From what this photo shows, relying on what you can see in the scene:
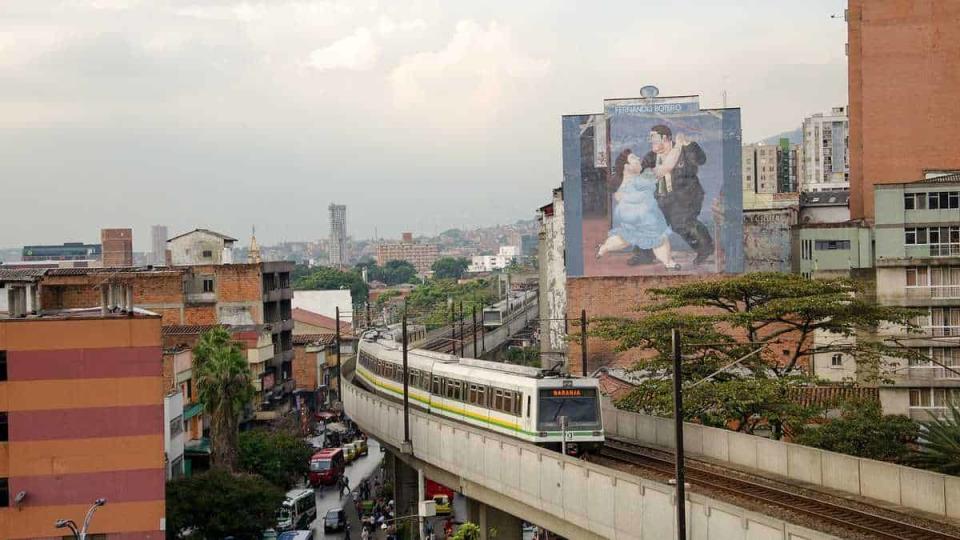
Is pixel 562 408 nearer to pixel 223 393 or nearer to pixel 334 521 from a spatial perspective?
pixel 223 393

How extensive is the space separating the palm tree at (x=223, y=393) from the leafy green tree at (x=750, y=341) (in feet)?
46.4

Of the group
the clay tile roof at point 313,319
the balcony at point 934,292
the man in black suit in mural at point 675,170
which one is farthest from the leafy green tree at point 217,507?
the clay tile roof at point 313,319

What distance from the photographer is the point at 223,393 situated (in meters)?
53.2

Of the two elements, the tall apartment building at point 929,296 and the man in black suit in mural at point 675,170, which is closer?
the tall apartment building at point 929,296

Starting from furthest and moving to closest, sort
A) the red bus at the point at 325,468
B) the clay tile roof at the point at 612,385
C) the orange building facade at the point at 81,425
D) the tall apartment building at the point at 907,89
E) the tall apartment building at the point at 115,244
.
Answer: the tall apartment building at the point at 115,244 < the tall apartment building at the point at 907,89 < the red bus at the point at 325,468 < the clay tile roof at the point at 612,385 < the orange building facade at the point at 81,425

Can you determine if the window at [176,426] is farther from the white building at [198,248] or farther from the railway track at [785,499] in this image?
the white building at [198,248]

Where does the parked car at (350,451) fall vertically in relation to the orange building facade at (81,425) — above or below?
below

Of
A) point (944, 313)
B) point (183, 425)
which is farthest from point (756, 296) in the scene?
point (183, 425)

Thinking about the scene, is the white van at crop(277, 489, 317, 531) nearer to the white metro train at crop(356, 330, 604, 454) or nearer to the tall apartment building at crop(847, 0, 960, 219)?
the white metro train at crop(356, 330, 604, 454)

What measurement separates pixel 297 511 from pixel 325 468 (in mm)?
12629

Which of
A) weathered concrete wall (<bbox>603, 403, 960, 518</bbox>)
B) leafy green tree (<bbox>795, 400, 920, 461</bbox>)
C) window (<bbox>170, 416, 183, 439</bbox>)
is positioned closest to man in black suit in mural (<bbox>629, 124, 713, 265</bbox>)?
window (<bbox>170, 416, 183, 439</bbox>)

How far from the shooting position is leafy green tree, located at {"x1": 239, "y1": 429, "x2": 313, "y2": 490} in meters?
59.1

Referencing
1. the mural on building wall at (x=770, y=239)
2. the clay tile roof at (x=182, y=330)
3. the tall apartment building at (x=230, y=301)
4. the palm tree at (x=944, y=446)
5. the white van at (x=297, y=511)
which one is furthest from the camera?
the mural on building wall at (x=770, y=239)

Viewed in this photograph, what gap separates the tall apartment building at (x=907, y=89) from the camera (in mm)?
77125
